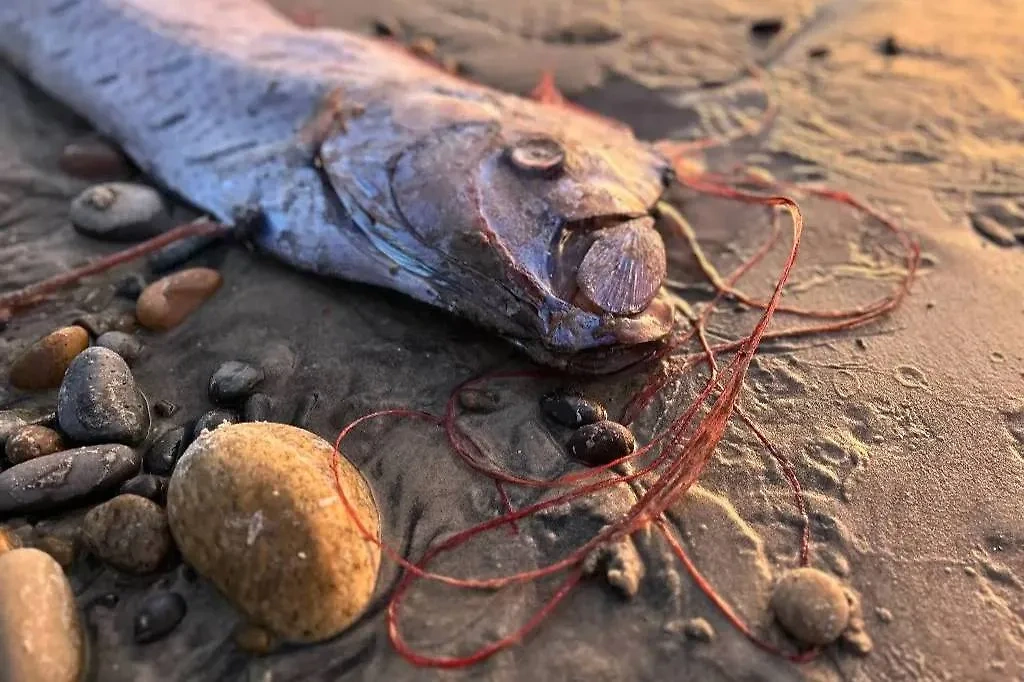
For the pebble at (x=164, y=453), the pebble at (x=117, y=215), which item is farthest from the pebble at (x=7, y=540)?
the pebble at (x=117, y=215)

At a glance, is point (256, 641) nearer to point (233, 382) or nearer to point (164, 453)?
point (164, 453)

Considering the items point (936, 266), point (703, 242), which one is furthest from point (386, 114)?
point (936, 266)

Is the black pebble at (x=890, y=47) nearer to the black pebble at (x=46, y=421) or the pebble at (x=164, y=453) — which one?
the pebble at (x=164, y=453)

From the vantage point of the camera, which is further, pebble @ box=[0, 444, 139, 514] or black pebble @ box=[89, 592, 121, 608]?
pebble @ box=[0, 444, 139, 514]

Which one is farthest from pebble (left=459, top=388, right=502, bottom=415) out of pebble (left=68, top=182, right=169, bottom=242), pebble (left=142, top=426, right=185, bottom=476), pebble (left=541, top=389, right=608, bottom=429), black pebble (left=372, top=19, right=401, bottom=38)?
black pebble (left=372, top=19, right=401, bottom=38)

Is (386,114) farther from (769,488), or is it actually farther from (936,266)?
(936,266)

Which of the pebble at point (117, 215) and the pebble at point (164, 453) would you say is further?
the pebble at point (117, 215)

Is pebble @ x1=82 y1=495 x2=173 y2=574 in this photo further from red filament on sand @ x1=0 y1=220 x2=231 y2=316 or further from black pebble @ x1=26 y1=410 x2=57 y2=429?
red filament on sand @ x1=0 y1=220 x2=231 y2=316

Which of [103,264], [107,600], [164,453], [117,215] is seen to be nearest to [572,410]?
[164,453]
